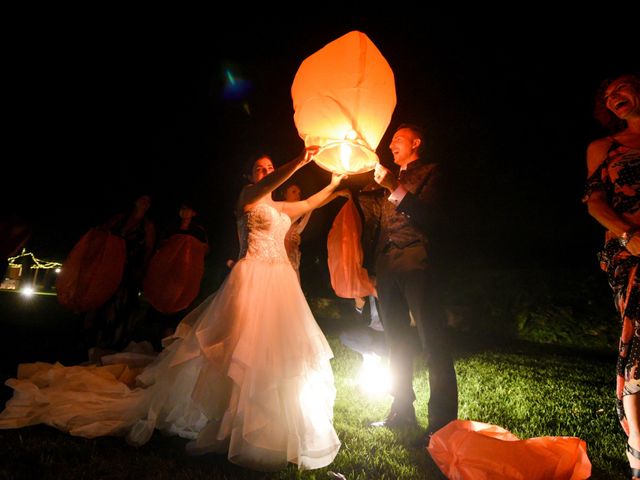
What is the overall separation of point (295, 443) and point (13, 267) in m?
21.0

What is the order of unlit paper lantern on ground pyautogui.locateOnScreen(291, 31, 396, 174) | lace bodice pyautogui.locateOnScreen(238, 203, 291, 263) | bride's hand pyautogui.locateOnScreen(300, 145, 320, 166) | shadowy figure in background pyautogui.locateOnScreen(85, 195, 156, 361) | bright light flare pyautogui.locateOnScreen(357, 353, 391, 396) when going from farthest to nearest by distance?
1. shadowy figure in background pyautogui.locateOnScreen(85, 195, 156, 361)
2. bright light flare pyautogui.locateOnScreen(357, 353, 391, 396)
3. lace bodice pyautogui.locateOnScreen(238, 203, 291, 263)
4. bride's hand pyautogui.locateOnScreen(300, 145, 320, 166)
5. unlit paper lantern on ground pyautogui.locateOnScreen(291, 31, 396, 174)

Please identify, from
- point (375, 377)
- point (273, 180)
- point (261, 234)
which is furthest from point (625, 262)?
point (375, 377)

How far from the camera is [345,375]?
4391mm

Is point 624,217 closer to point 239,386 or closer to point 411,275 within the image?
point 411,275

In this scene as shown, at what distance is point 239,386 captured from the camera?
218 centimetres

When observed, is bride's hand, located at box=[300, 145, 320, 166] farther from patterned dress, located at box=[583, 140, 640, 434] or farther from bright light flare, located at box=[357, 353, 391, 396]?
bright light flare, located at box=[357, 353, 391, 396]

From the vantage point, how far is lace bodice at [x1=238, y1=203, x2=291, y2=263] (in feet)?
8.99

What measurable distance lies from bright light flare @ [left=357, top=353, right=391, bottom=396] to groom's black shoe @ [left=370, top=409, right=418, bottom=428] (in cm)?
72

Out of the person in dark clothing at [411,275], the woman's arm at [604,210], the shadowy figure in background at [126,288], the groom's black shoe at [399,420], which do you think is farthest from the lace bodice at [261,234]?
the shadowy figure in background at [126,288]

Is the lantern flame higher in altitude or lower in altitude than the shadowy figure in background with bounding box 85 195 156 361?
higher

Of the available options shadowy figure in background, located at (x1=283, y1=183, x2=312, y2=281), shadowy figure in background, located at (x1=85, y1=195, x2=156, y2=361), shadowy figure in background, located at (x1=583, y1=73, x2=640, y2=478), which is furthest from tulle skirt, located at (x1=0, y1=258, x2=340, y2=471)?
shadowy figure in background, located at (x1=85, y1=195, x2=156, y2=361)

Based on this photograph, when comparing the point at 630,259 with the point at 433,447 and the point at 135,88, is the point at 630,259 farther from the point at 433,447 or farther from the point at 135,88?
the point at 135,88

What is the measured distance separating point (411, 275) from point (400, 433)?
46.4 inches

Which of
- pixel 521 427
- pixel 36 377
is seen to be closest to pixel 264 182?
pixel 36 377
